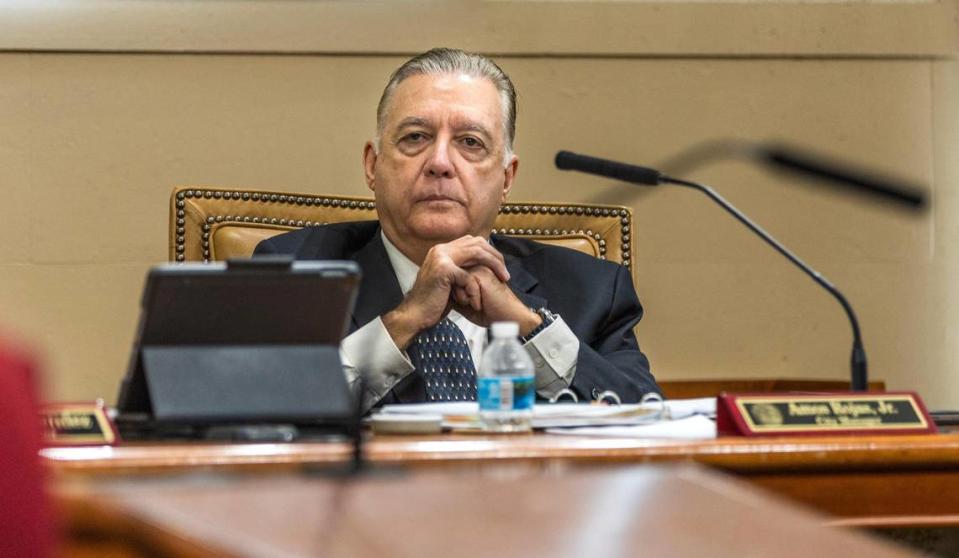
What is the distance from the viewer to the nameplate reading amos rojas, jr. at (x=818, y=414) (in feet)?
5.21

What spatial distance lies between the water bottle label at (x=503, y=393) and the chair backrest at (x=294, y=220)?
41.3 inches

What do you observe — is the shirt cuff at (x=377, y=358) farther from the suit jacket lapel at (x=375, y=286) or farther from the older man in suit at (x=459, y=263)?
the suit jacket lapel at (x=375, y=286)

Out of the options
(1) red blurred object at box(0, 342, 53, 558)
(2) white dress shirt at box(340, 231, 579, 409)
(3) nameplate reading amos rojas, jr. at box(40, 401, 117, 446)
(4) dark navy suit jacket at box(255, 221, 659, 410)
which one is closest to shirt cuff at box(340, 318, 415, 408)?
(2) white dress shirt at box(340, 231, 579, 409)

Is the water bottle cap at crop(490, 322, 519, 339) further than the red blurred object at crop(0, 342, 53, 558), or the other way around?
the water bottle cap at crop(490, 322, 519, 339)

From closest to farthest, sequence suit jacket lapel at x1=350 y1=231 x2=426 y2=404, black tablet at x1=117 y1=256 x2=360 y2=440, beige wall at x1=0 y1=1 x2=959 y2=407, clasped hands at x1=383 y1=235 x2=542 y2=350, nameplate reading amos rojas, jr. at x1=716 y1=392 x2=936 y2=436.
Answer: black tablet at x1=117 y1=256 x2=360 y2=440 < nameplate reading amos rojas, jr. at x1=716 y1=392 x2=936 y2=436 < clasped hands at x1=383 y1=235 x2=542 y2=350 < suit jacket lapel at x1=350 y1=231 x2=426 y2=404 < beige wall at x1=0 y1=1 x2=959 y2=407

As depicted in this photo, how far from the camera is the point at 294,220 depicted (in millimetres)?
2799

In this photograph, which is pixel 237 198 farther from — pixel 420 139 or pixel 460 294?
pixel 460 294

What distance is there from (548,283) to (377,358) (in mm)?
544

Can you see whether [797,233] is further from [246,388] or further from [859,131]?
[246,388]

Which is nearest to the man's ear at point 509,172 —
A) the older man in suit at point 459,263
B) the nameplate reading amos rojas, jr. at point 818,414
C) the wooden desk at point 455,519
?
the older man in suit at point 459,263

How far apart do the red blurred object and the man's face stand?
2203 mm

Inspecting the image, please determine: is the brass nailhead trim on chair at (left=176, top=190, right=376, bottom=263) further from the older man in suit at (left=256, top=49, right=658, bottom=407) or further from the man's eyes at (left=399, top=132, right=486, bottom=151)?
the man's eyes at (left=399, top=132, right=486, bottom=151)

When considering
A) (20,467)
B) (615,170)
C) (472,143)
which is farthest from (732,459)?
(472,143)

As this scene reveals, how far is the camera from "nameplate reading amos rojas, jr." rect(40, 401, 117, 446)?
1.50 m
